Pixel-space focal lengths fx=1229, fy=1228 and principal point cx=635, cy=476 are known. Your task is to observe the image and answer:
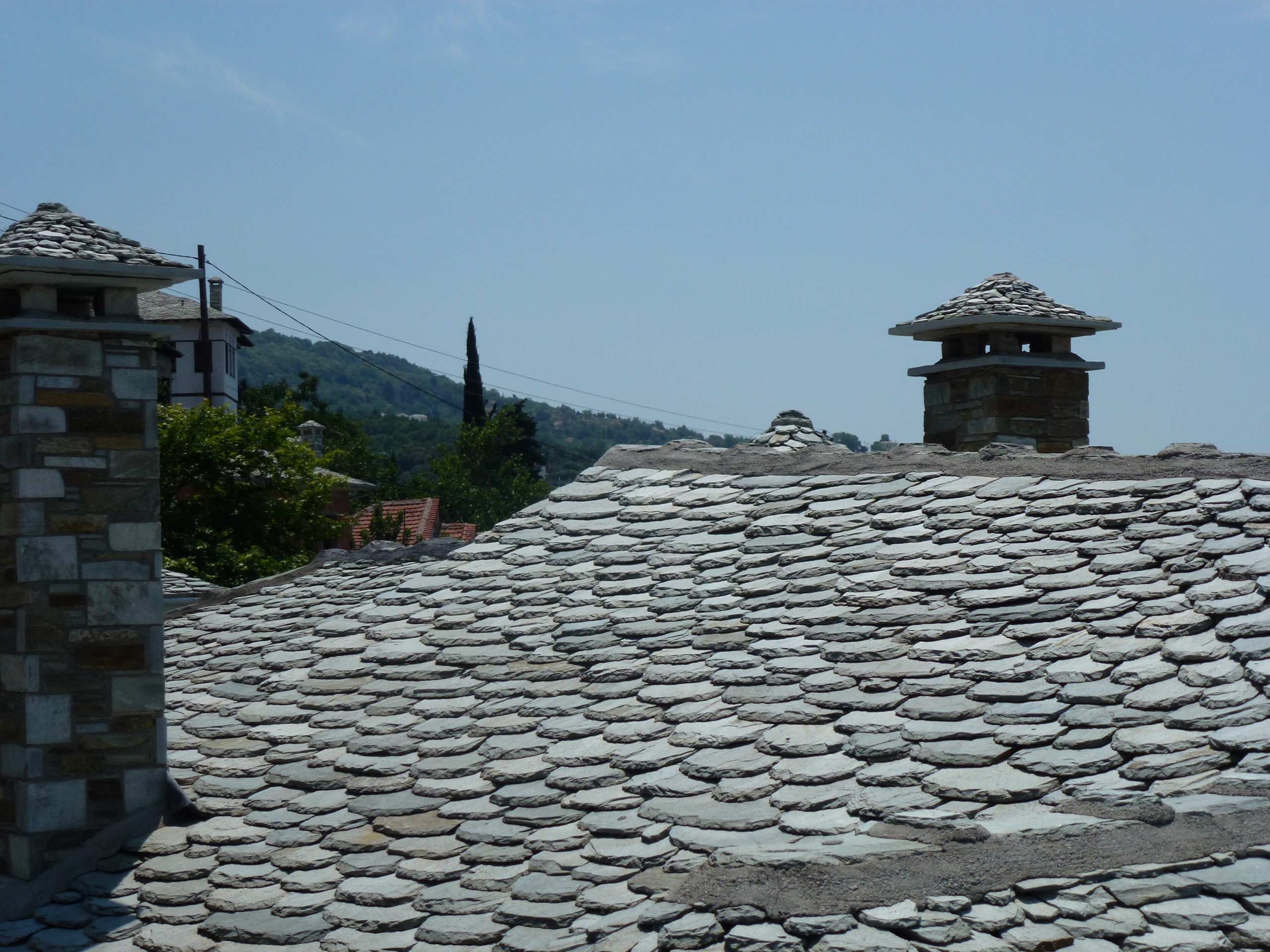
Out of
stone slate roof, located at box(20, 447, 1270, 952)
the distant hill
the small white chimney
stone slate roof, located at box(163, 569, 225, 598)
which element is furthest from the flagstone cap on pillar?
the distant hill

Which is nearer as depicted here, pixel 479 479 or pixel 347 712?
pixel 347 712

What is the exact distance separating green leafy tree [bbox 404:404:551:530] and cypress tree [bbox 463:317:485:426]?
365mm

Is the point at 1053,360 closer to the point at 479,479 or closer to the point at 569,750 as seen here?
the point at 569,750

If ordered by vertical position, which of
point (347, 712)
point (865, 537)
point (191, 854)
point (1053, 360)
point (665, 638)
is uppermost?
point (1053, 360)

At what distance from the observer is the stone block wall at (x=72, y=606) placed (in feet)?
24.3

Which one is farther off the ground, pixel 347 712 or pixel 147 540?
pixel 147 540

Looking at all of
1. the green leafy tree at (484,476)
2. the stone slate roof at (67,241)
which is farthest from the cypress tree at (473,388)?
the stone slate roof at (67,241)

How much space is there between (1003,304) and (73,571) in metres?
8.69

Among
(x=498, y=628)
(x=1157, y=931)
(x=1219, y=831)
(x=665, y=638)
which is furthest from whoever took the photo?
(x=498, y=628)

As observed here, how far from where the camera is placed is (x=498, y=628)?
842 cm

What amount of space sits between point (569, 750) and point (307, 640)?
3411mm

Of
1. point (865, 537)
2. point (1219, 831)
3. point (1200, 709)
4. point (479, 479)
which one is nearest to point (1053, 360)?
point (865, 537)

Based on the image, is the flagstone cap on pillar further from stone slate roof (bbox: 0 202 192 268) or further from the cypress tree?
the cypress tree

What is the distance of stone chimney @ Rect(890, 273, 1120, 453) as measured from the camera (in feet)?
39.3
